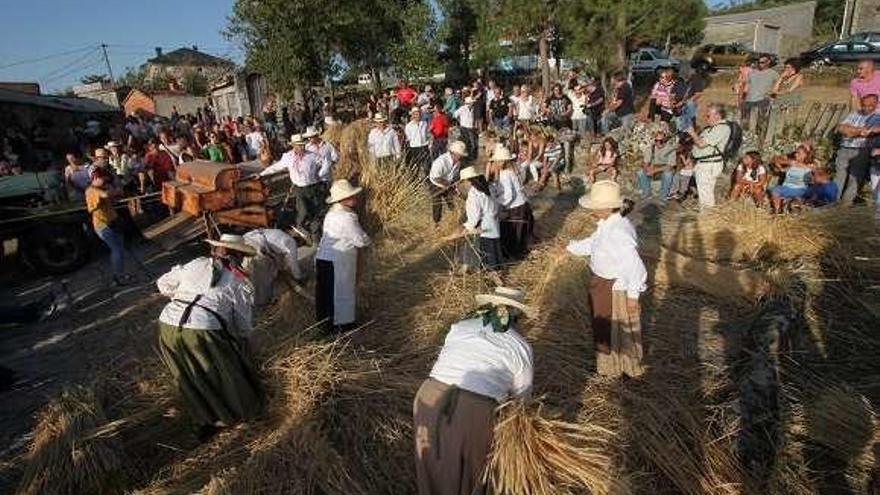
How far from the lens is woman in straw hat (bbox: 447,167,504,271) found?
5766 mm

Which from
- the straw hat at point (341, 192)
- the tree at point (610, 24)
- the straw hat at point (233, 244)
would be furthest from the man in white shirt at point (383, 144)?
the tree at point (610, 24)

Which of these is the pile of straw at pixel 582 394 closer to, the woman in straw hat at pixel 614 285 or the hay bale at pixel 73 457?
the hay bale at pixel 73 457

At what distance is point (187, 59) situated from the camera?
4950cm

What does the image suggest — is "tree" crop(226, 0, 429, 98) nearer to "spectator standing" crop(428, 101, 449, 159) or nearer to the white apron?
"spectator standing" crop(428, 101, 449, 159)

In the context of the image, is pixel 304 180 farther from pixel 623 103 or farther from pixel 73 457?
pixel 623 103

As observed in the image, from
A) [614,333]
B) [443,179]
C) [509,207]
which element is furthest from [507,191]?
[614,333]

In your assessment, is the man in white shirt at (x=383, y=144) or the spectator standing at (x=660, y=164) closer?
the spectator standing at (x=660, y=164)

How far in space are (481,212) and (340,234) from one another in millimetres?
1554

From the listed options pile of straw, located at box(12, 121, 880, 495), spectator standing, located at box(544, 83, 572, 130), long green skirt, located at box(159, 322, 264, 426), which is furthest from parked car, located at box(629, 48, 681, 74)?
long green skirt, located at box(159, 322, 264, 426)

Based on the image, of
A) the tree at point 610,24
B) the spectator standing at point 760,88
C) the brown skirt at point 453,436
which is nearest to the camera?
the brown skirt at point 453,436

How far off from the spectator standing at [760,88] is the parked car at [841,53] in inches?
496

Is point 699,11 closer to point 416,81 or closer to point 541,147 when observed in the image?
point 416,81

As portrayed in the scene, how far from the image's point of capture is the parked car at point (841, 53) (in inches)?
775

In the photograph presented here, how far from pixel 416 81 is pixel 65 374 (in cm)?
1742
